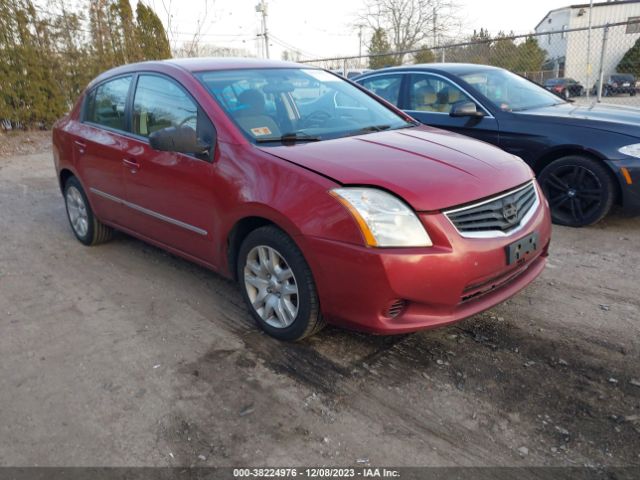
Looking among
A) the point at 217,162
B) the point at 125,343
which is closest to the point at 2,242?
the point at 125,343

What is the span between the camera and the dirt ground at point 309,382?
2318mm

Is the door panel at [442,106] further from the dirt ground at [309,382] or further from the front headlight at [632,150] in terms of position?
the dirt ground at [309,382]

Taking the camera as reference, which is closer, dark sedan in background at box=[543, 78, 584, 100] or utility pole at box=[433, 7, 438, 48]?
dark sedan in background at box=[543, 78, 584, 100]

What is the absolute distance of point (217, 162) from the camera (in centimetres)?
328

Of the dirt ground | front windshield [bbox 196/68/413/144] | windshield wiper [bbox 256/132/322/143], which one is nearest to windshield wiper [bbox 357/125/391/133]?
front windshield [bbox 196/68/413/144]

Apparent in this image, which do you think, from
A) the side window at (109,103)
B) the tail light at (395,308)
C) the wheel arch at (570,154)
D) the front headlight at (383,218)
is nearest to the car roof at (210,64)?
the side window at (109,103)

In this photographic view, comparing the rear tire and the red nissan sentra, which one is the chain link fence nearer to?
the red nissan sentra

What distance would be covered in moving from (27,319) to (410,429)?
9.16 feet

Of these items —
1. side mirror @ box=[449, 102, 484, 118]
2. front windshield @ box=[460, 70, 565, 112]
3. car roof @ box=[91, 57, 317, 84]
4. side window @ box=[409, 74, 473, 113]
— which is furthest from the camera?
side window @ box=[409, 74, 473, 113]

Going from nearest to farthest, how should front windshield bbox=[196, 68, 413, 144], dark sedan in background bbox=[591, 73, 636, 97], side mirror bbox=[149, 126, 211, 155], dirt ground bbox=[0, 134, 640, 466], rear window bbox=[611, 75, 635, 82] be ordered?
dirt ground bbox=[0, 134, 640, 466] → side mirror bbox=[149, 126, 211, 155] → front windshield bbox=[196, 68, 413, 144] → dark sedan in background bbox=[591, 73, 636, 97] → rear window bbox=[611, 75, 635, 82]

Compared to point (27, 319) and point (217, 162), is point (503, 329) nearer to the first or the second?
point (217, 162)

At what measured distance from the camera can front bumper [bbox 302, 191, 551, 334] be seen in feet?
8.41

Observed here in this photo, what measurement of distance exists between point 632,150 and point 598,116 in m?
0.62

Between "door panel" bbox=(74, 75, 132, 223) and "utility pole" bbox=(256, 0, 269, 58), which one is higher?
"utility pole" bbox=(256, 0, 269, 58)
